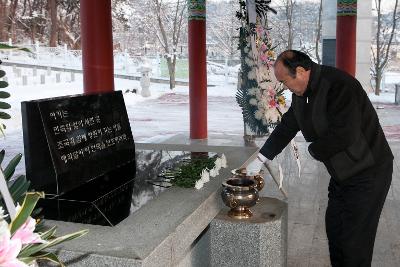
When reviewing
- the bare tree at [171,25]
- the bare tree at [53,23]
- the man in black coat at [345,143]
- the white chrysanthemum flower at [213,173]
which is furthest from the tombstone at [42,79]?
the man in black coat at [345,143]

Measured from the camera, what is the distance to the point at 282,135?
116 inches

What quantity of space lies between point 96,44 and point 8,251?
4696mm

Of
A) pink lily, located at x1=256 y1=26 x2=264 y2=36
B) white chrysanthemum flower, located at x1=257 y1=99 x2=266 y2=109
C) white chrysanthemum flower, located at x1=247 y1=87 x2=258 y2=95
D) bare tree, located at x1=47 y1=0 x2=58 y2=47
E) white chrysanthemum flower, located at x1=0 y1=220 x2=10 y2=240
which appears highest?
bare tree, located at x1=47 y1=0 x2=58 y2=47

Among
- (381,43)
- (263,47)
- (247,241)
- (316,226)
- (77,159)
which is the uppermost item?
(381,43)

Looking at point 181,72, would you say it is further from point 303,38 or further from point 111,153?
point 111,153

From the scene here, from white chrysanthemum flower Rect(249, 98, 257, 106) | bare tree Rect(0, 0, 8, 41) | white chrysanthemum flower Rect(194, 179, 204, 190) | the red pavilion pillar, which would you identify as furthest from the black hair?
bare tree Rect(0, 0, 8, 41)

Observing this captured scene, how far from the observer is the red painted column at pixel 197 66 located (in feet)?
27.9

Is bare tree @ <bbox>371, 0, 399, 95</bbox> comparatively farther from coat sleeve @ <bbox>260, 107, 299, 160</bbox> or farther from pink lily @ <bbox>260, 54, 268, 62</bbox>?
coat sleeve @ <bbox>260, 107, 299, 160</bbox>

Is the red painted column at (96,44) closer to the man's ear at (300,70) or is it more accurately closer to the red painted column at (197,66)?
the man's ear at (300,70)

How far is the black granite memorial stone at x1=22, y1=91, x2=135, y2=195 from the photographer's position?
2.48 meters

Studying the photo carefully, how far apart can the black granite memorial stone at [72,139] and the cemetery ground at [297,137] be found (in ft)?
4.91

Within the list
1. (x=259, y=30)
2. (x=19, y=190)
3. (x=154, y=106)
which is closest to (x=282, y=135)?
(x=19, y=190)

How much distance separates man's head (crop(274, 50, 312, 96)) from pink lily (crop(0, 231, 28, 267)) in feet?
5.99

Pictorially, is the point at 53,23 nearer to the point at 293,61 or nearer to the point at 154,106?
the point at 154,106
